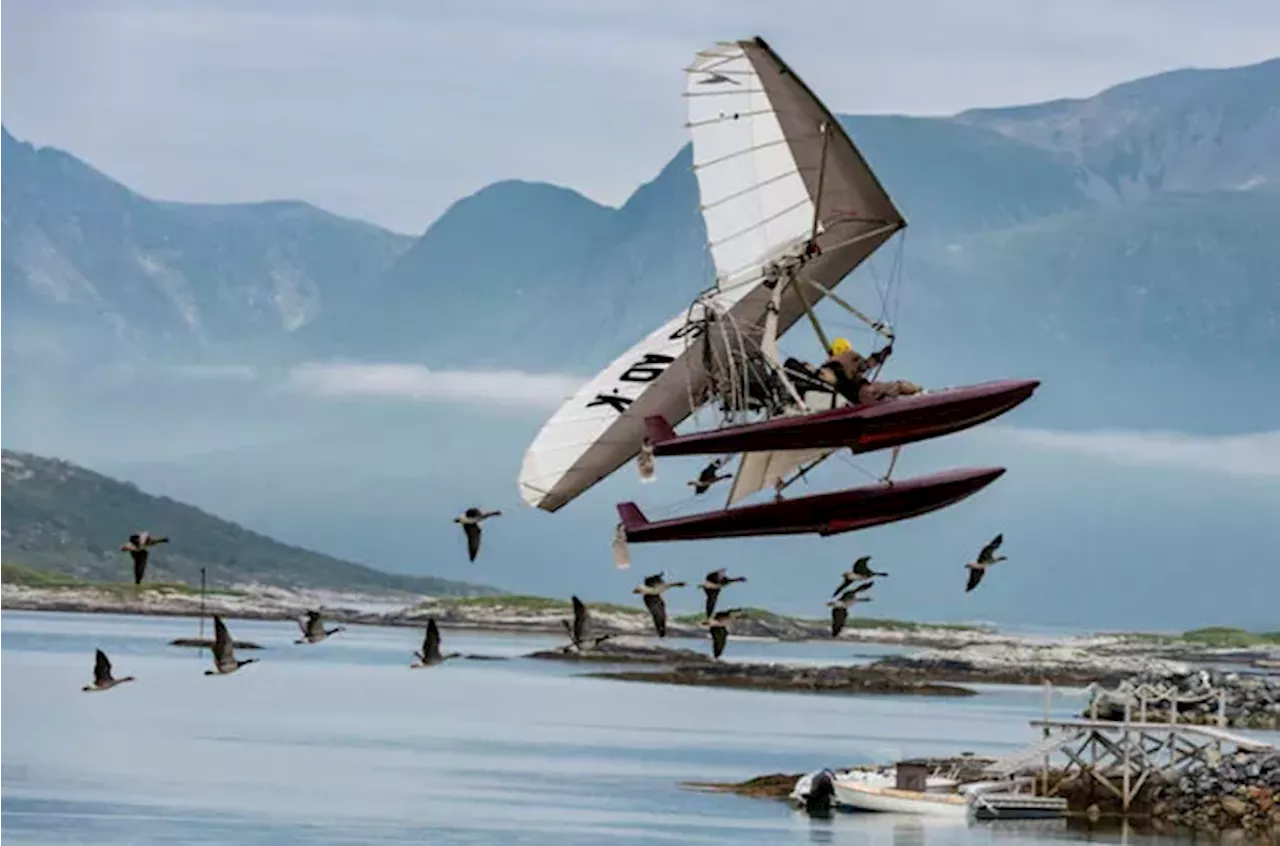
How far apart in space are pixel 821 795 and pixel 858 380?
1521 inches

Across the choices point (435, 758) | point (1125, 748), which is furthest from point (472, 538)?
point (435, 758)

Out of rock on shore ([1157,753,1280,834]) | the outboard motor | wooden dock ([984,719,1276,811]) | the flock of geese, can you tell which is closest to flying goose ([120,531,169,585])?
the flock of geese

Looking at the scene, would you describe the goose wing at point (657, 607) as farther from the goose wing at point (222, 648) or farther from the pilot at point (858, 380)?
the goose wing at point (222, 648)

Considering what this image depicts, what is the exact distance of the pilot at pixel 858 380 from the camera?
76562mm

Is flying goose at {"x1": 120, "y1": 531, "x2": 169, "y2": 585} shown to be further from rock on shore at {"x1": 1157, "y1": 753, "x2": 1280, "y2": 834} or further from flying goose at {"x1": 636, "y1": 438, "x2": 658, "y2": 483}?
rock on shore at {"x1": 1157, "y1": 753, "x2": 1280, "y2": 834}

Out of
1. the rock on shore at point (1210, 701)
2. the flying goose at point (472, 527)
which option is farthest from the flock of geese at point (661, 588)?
the rock on shore at point (1210, 701)

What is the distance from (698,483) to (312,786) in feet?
156

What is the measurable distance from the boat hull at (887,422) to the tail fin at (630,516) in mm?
4267

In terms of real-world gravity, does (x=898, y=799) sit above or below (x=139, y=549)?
below

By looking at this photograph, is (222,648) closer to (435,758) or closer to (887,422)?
(887,422)

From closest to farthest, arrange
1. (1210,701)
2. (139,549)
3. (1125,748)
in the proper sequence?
(139,549), (1125,748), (1210,701)

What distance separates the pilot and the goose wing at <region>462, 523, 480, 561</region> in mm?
8227

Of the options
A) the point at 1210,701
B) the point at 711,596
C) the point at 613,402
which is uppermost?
the point at 613,402

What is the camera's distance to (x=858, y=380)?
3034 inches
